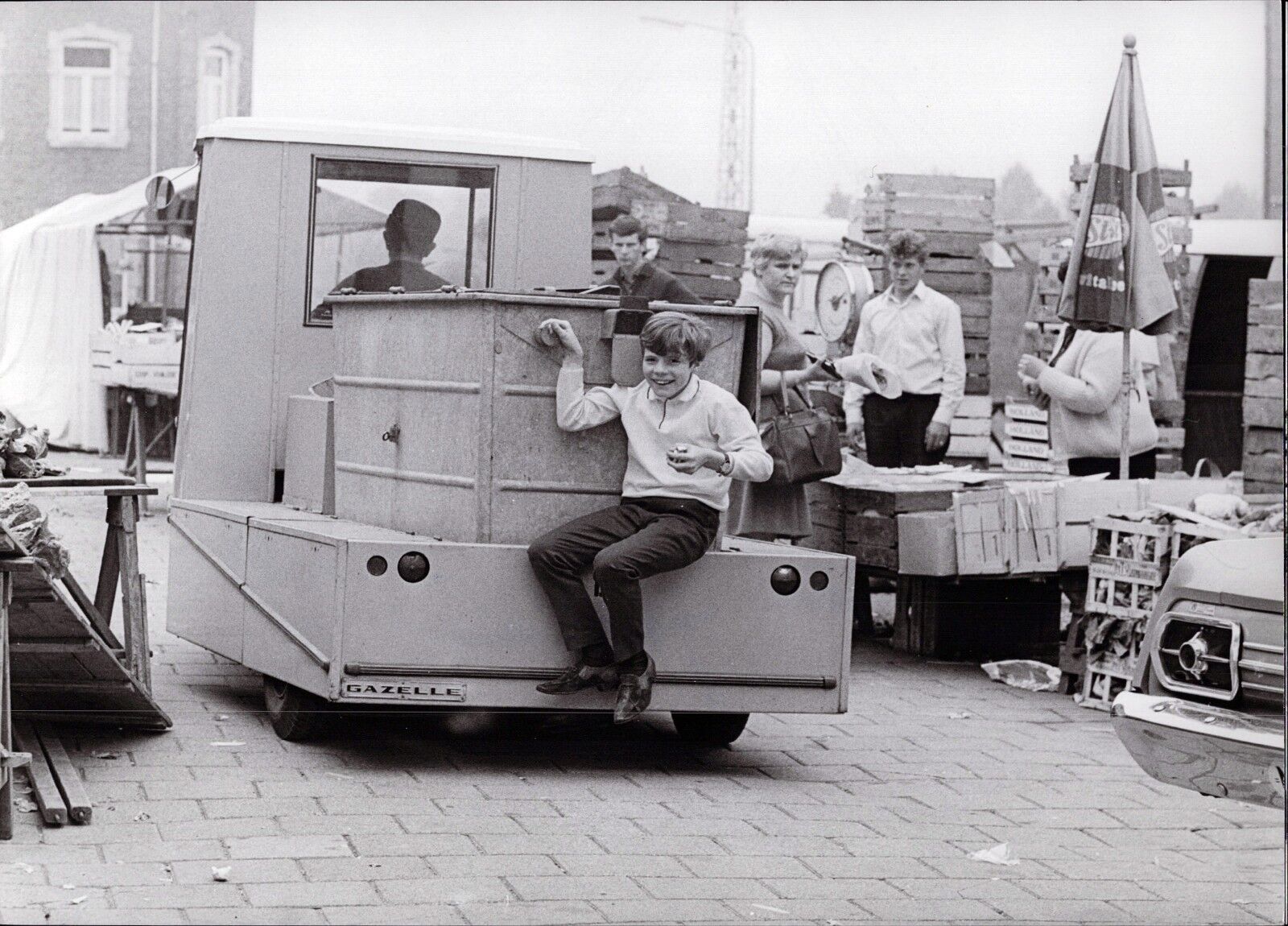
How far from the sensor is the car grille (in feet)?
15.7

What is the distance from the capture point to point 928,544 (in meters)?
9.31

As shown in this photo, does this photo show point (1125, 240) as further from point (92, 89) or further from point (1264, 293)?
point (92, 89)

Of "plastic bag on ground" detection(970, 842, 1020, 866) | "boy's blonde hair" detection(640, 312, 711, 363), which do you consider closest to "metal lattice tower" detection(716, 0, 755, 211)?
"boy's blonde hair" detection(640, 312, 711, 363)

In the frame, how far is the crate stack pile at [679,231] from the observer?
1388cm

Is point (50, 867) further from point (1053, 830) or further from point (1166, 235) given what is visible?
point (1166, 235)

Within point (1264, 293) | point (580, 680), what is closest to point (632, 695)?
point (580, 680)

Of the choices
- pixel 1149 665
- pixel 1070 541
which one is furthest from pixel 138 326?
pixel 1149 665

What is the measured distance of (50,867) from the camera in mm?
5141

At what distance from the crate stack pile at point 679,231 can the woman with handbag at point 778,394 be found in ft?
Answer: 17.1

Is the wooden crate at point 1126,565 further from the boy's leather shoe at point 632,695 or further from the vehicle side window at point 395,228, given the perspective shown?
the vehicle side window at point 395,228

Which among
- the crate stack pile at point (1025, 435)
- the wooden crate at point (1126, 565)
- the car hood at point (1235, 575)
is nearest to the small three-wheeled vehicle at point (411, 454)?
the car hood at point (1235, 575)

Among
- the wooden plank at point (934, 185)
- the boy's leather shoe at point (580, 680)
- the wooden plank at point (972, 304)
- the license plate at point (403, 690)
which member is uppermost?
the wooden plank at point (934, 185)

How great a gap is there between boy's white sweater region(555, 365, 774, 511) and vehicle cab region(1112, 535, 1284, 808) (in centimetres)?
186

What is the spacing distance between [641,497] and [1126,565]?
2.82 meters
